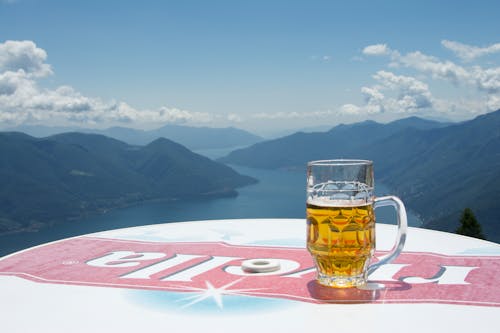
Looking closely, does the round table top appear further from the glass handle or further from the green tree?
the green tree

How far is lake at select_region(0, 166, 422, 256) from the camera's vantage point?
79938 mm

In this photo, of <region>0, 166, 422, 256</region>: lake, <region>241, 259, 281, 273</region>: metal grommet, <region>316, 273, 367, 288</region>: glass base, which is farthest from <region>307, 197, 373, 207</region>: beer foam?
<region>0, 166, 422, 256</region>: lake

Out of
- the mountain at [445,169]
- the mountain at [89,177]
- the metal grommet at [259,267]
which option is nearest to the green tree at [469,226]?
the metal grommet at [259,267]

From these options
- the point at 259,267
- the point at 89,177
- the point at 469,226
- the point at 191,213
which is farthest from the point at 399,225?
the point at 89,177

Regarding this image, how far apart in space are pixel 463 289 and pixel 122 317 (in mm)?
855

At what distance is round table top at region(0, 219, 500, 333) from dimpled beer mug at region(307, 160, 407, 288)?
0.06 meters

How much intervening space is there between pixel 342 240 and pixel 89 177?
12479cm

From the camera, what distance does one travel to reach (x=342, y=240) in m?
1.18

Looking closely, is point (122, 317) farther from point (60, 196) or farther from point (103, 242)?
point (60, 196)

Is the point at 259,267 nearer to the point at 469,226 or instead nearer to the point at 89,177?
the point at 469,226

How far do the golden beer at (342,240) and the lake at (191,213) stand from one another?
7402 centimetres

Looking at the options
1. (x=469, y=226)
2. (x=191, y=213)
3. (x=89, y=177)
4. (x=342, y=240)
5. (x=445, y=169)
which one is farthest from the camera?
(x=445, y=169)

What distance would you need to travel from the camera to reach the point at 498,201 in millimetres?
78438

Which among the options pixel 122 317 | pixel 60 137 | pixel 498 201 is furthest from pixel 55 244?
pixel 60 137
